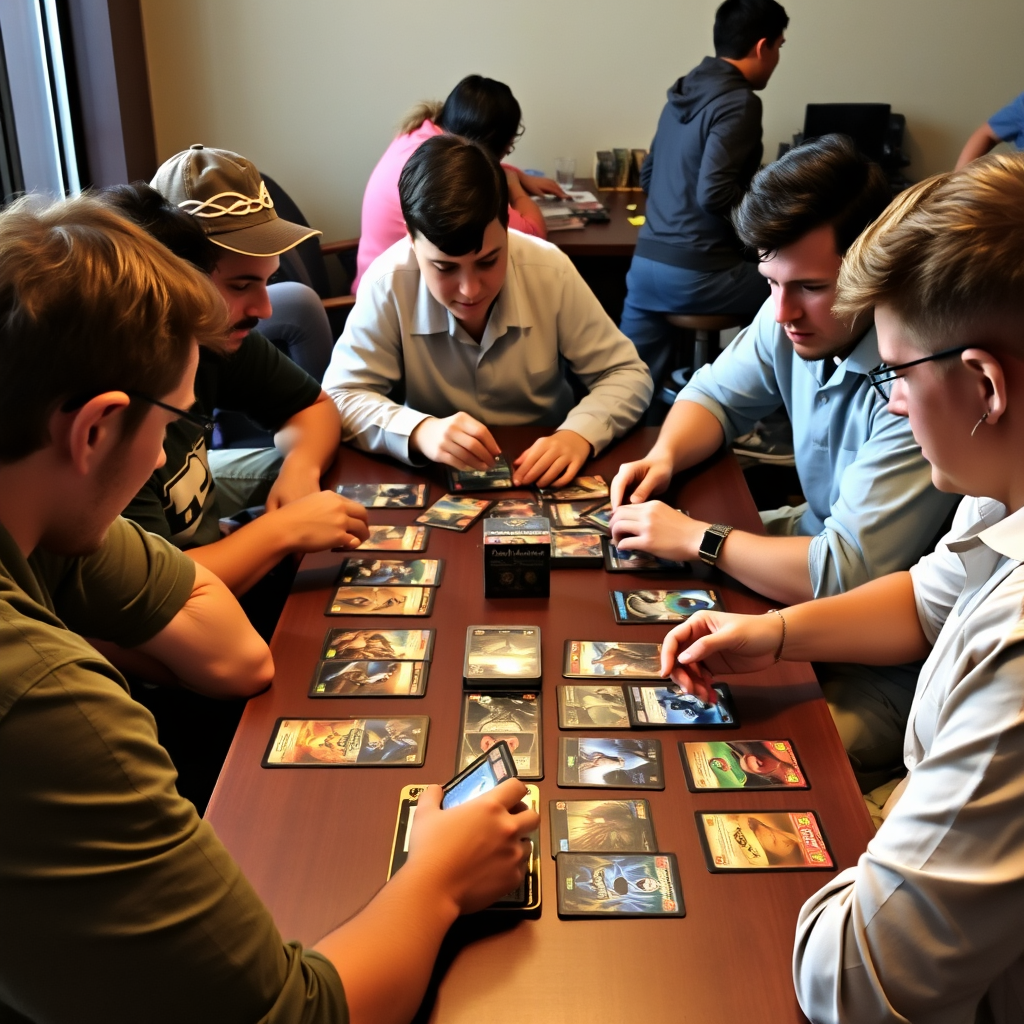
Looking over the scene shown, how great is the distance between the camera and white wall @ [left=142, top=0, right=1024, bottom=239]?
444 centimetres

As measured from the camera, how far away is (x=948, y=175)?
1002 mm

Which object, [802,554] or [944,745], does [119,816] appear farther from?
[802,554]

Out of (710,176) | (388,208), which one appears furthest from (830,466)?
(388,208)

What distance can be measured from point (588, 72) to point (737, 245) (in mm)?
1607

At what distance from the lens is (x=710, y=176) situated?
3.47 m

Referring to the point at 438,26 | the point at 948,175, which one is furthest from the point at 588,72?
the point at 948,175

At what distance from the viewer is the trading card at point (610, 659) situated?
137 cm

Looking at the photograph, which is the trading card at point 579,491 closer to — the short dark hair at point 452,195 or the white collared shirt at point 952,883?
the short dark hair at point 452,195

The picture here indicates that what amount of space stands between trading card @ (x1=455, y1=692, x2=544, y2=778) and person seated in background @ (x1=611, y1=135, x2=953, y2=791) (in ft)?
1.50

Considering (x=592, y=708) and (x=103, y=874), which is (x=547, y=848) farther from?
(x=103, y=874)

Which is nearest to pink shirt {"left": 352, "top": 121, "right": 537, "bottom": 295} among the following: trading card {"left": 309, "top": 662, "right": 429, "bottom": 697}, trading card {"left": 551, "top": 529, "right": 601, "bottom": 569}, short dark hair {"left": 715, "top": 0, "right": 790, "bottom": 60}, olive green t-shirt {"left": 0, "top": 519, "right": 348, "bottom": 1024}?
short dark hair {"left": 715, "top": 0, "right": 790, "bottom": 60}

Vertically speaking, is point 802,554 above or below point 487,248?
below

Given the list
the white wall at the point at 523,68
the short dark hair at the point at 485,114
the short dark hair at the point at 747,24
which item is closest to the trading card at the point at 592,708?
the short dark hair at the point at 485,114

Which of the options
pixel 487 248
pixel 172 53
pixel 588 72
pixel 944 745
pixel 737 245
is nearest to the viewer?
pixel 944 745
